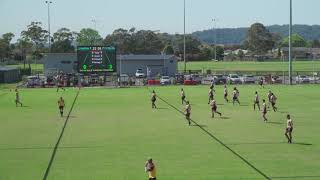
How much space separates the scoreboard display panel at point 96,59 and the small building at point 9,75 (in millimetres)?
19478

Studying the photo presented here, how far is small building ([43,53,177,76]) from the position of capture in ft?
296

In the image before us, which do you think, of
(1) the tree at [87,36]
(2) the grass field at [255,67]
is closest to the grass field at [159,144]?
(2) the grass field at [255,67]

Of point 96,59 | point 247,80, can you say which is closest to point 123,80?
point 96,59

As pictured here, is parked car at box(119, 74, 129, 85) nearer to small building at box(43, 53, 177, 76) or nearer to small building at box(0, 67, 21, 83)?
small building at box(43, 53, 177, 76)

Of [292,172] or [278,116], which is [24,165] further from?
[278,116]

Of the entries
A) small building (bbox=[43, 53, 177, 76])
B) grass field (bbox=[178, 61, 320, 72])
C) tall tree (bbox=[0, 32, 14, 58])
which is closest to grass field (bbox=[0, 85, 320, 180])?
small building (bbox=[43, 53, 177, 76])

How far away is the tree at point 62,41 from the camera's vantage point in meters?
159

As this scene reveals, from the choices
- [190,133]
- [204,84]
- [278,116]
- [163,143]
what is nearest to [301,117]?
[278,116]

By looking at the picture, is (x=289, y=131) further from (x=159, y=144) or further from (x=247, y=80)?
(x=247, y=80)

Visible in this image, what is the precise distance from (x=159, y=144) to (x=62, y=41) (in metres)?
145

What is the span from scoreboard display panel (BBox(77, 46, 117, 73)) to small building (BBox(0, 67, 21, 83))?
1948 centimetres

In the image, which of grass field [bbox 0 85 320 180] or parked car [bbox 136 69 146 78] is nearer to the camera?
grass field [bbox 0 85 320 180]

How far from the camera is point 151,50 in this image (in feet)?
596

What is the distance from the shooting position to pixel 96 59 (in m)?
69.4
